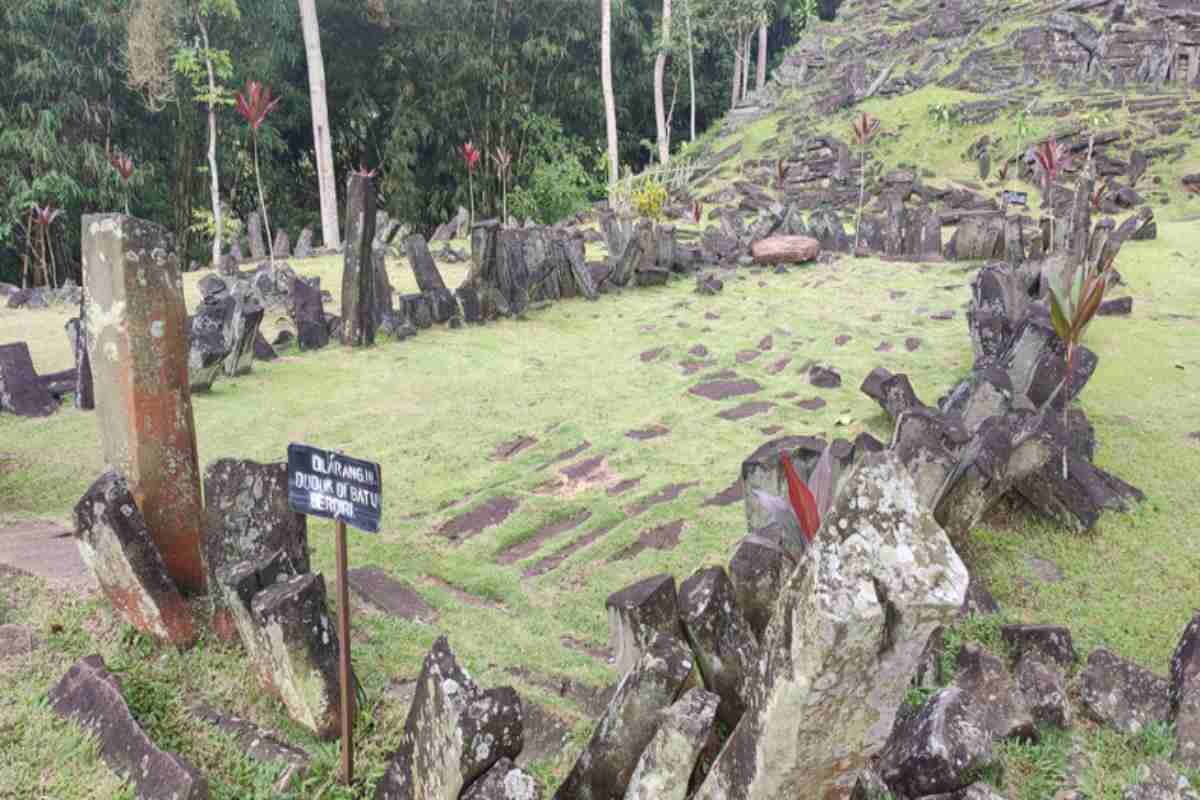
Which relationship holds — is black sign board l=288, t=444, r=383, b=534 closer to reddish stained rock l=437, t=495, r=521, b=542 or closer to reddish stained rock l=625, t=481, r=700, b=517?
reddish stained rock l=437, t=495, r=521, b=542

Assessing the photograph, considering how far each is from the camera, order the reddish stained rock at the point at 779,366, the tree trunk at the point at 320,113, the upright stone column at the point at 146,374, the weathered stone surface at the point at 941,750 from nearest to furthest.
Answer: the weathered stone surface at the point at 941,750, the upright stone column at the point at 146,374, the reddish stained rock at the point at 779,366, the tree trunk at the point at 320,113

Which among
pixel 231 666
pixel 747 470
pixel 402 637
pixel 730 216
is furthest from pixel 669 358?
pixel 730 216

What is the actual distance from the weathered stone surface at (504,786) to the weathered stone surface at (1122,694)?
178 centimetres

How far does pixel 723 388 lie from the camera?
262 inches

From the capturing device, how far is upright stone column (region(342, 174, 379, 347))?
7.70m

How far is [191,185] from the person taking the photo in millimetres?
16547

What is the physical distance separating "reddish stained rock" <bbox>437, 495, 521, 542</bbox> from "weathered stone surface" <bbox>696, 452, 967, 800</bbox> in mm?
2816

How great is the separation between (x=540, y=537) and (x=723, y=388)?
2666mm

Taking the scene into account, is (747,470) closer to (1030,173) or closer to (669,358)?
(669,358)

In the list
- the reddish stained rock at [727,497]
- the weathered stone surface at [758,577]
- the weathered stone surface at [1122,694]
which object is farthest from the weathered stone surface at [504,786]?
the reddish stained rock at [727,497]

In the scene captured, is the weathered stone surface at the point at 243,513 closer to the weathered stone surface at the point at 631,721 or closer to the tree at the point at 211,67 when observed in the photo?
the weathered stone surface at the point at 631,721

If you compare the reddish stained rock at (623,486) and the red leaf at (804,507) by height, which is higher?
the red leaf at (804,507)

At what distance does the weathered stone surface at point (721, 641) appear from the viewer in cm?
252

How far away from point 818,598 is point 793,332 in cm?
689
